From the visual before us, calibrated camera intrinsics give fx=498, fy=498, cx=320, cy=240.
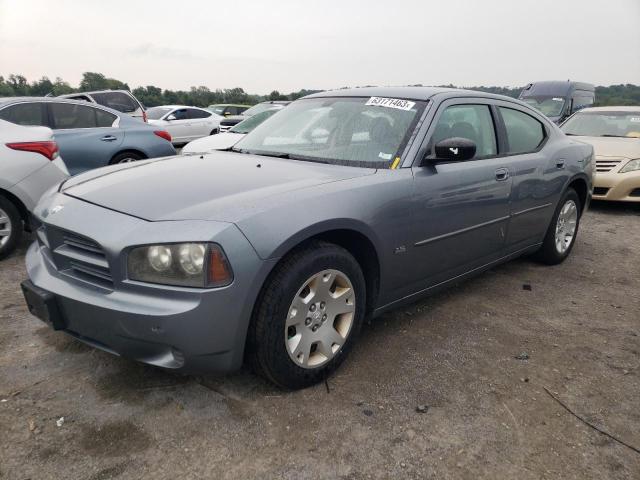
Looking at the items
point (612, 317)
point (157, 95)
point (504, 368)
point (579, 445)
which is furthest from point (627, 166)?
point (157, 95)

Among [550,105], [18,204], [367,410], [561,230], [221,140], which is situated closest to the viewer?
[367,410]

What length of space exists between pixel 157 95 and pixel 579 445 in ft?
175

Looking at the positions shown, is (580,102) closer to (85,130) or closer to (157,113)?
(157,113)

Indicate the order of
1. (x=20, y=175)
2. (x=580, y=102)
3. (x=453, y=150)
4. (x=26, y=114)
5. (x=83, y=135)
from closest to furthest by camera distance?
(x=453, y=150)
(x=20, y=175)
(x=26, y=114)
(x=83, y=135)
(x=580, y=102)

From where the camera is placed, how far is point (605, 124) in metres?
8.30

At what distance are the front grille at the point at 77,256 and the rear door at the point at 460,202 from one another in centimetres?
165

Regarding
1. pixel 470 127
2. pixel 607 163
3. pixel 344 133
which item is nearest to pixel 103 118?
pixel 344 133

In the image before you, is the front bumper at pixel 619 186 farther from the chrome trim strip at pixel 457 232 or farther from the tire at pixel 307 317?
the tire at pixel 307 317

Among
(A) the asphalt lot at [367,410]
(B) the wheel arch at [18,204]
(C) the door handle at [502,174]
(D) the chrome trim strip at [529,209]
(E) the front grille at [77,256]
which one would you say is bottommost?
(A) the asphalt lot at [367,410]

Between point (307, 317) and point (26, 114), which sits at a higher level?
point (26, 114)

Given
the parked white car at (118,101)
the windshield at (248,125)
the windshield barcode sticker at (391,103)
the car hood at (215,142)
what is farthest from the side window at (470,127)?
the parked white car at (118,101)

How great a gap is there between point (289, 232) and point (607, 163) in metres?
6.66

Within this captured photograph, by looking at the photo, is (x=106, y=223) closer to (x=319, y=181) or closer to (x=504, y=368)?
(x=319, y=181)

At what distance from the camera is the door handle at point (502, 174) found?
11.5ft
